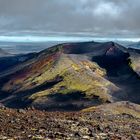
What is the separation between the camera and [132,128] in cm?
7412

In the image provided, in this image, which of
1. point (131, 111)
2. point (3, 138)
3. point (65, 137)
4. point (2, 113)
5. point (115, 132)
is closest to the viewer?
point (3, 138)

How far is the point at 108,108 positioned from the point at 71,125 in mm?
95149

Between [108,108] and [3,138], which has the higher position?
[3,138]

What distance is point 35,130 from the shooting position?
198ft

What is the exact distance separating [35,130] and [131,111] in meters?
121

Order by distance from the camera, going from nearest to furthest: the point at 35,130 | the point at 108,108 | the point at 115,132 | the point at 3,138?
the point at 3,138 < the point at 35,130 < the point at 115,132 < the point at 108,108

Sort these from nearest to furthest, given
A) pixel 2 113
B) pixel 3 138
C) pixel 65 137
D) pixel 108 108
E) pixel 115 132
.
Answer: pixel 3 138
pixel 65 137
pixel 115 132
pixel 2 113
pixel 108 108

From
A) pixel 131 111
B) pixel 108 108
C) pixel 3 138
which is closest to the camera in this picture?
pixel 3 138

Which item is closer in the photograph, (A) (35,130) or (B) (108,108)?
(A) (35,130)

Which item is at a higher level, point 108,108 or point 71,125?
point 71,125

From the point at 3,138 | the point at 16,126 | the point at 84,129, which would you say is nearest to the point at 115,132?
the point at 84,129

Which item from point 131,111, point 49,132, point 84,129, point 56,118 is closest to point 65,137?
point 49,132

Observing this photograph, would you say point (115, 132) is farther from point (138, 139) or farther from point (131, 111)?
point (131, 111)

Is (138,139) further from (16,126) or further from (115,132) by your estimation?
(16,126)
